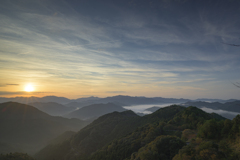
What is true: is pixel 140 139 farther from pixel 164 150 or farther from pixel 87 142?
pixel 87 142

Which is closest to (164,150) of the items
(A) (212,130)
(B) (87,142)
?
(A) (212,130)

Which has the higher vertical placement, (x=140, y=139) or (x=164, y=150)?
(x=164, y=150)

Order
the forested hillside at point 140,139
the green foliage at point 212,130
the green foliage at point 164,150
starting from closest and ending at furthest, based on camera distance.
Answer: the green foliage at point 212,130 → the green foliage at point 164,150 → the forested hillside at point 140,139

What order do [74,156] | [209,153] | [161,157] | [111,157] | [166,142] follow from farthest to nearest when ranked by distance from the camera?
[74,156] < [111,157] < [166,142] < [161,157] < [209,153]

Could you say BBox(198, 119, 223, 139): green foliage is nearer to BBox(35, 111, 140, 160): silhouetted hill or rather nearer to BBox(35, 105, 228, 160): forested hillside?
BBox(35, 105, 228, 160): forested hillside

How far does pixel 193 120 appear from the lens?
66.8 meters

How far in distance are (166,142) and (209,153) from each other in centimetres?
1647

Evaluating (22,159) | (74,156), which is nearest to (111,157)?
(74,156)

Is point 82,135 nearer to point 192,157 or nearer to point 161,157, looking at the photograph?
point 161,157

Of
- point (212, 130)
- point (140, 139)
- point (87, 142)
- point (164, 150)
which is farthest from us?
point (87, 142)

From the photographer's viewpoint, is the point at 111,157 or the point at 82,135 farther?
the point at 82,135

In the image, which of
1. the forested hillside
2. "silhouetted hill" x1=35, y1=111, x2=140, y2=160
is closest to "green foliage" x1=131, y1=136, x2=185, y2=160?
the forested hillside

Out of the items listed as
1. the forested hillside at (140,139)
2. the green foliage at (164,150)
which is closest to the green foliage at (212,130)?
the forested hillside at (140,139)

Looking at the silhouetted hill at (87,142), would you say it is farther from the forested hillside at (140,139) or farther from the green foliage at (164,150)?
the green foliage at (164,150)
